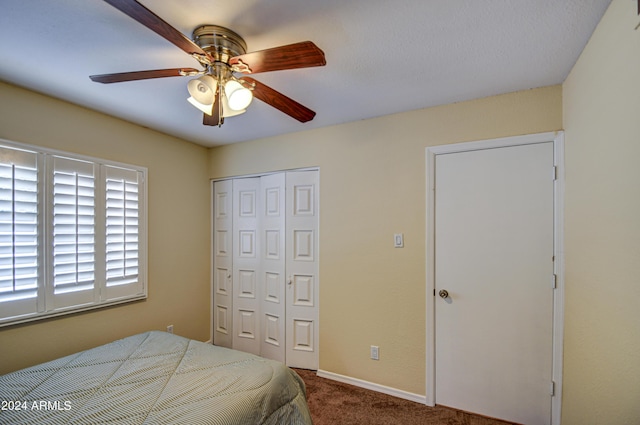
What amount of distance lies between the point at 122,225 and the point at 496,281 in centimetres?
309

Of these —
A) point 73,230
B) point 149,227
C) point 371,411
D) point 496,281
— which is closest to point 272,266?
point 149,227

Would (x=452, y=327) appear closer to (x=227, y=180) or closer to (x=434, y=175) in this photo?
(x=434, y=175)

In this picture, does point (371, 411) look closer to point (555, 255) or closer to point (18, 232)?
point (555, 255)

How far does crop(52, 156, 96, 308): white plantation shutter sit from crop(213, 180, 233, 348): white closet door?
1.26 meters

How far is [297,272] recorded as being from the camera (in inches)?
113

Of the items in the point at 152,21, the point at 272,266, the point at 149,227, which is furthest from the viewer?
the point at 272,266

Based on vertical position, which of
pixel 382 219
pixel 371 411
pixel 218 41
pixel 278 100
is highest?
pixel 218 41

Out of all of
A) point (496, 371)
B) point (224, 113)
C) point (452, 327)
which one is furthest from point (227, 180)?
point (496, 371)

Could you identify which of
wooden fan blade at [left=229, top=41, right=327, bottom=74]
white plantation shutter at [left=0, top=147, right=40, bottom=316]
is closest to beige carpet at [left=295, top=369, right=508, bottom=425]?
white plantation shutter at [left=0, top=147, right=40, bottom=316]

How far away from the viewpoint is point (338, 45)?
148 centimetres

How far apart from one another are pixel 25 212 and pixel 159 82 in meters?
1.28

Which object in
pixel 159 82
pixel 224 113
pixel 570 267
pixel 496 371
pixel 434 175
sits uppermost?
pixel 159 82

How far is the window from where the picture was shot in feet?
6.13

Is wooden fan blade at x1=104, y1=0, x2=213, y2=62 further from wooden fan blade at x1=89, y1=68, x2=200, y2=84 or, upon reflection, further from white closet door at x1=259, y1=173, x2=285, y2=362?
white closet door at x1=259, y1=173, x2=285, y2=362
